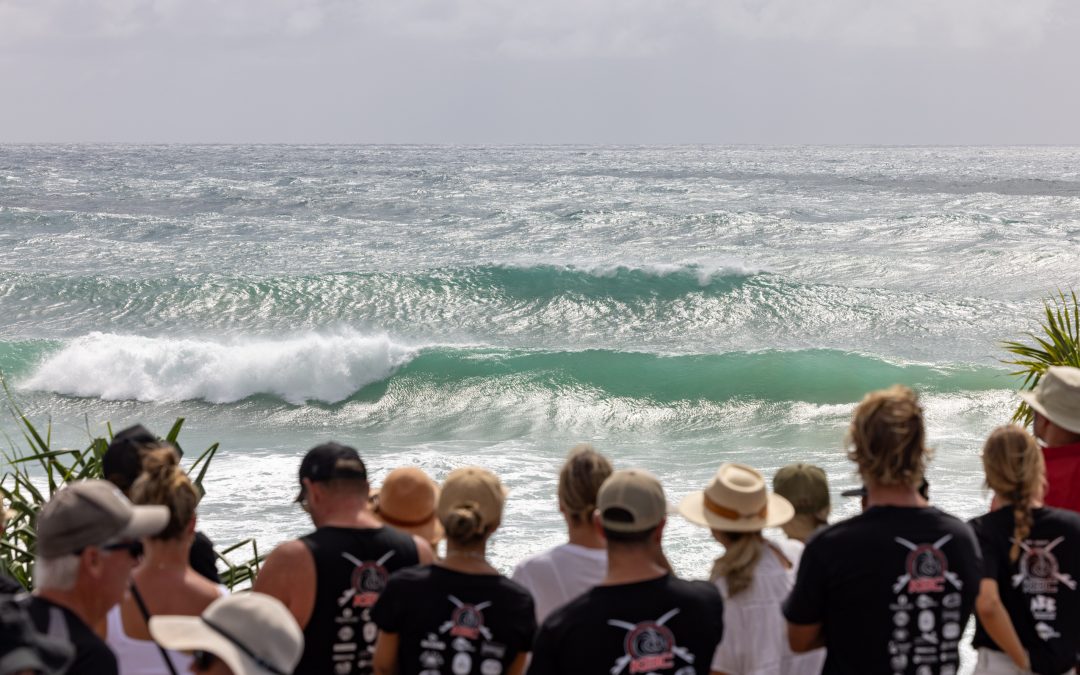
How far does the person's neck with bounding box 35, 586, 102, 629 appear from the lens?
7.85 feet

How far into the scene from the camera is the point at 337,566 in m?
3.19

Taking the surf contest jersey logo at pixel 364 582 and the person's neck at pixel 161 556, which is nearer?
the person's neck at pixel 161 556

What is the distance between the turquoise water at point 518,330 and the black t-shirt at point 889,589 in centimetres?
381

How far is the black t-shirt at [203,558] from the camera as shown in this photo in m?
3.55

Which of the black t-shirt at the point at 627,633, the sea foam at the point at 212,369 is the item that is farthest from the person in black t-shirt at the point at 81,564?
the sea foam at the point at 212,369

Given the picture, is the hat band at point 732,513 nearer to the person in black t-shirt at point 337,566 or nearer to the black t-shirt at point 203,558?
the person in black t-shirt at point 337,566

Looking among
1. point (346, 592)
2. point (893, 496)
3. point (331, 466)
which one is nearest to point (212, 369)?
point (331, 466)

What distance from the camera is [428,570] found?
299 centimetres

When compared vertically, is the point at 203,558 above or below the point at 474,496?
below

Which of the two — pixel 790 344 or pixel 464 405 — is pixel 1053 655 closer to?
pixel 464 405

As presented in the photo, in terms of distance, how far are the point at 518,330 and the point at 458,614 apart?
1643cm

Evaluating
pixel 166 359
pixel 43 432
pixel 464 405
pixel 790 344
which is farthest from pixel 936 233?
pixel 43 432

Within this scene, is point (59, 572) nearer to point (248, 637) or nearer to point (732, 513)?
point (248, 637)

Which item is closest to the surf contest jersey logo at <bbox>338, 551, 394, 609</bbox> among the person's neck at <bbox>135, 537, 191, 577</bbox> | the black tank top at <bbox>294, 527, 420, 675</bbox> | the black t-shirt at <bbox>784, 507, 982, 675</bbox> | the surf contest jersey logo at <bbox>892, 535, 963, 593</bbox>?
the black tank top at <bbox>294, 527, 420, 675</bbox>
